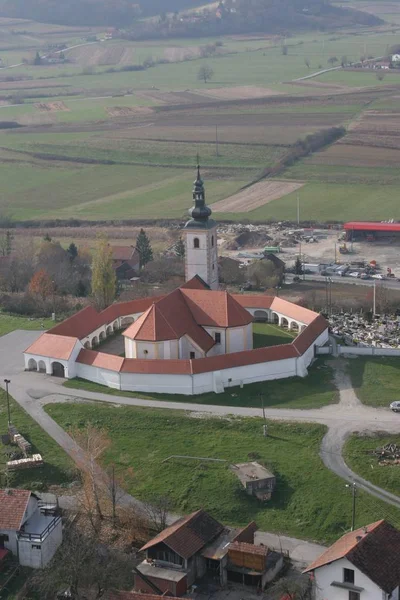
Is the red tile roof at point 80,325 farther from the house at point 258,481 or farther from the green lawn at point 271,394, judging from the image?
the house at point 258,481

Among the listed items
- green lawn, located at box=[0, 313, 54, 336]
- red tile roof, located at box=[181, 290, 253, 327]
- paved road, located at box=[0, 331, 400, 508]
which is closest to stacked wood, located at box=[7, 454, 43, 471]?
paved road, located at box=[0, 331, 400, 508]

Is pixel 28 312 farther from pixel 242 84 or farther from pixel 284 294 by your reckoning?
pixel 242 84

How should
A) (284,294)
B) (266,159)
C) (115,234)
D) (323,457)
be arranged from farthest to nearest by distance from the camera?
(266,159) < (115,234) < (284,294) < (323,457)

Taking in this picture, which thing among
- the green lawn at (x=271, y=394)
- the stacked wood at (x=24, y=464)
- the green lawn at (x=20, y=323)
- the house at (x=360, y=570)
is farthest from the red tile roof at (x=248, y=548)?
the green lawn at (x=20, y=323)

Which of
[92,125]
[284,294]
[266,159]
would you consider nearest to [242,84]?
[92,125]

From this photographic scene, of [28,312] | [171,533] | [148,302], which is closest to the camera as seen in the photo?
[171,533]

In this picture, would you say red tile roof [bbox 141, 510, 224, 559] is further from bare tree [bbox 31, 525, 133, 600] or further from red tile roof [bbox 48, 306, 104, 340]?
red tile roof [bbox 48, 306, 104, 340]
